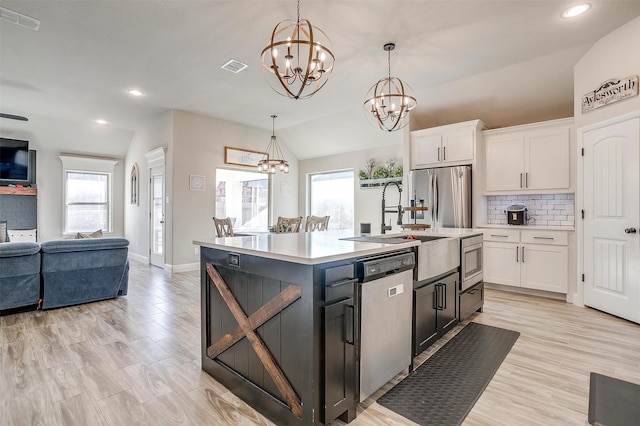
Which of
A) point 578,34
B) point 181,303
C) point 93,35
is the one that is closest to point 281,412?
point 181,303

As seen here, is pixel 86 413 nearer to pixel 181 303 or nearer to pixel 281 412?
pixel 281 412

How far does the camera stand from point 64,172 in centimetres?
718

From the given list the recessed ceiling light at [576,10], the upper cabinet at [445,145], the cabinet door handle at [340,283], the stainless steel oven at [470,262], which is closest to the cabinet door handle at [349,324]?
the cabinet door handle at [340,283]

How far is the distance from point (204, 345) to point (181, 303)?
1875 mm

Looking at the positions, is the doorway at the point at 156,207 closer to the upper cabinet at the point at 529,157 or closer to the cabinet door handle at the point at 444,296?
the cabinet door handle at the point at 444,296

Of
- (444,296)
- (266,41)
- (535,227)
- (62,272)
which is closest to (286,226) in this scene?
(266,41)

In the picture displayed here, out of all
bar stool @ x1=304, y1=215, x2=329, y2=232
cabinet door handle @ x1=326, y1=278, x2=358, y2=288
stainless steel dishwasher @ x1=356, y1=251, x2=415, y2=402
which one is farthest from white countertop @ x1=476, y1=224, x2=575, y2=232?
cabinet door handle @ x1=326, y1=278, x2=358, y2=288

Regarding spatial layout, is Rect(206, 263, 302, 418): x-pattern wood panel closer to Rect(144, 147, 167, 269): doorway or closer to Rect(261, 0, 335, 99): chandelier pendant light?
Rect(261, 0, 335, 99): chandelier pendant light

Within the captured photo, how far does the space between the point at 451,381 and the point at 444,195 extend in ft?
10.6

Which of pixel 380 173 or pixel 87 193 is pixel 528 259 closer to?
pixel 380 173

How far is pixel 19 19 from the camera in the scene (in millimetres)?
2943

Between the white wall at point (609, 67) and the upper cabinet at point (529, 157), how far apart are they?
40 cm

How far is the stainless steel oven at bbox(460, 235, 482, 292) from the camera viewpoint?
9.76 ft

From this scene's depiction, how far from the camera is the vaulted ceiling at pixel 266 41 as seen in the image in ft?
9.47
